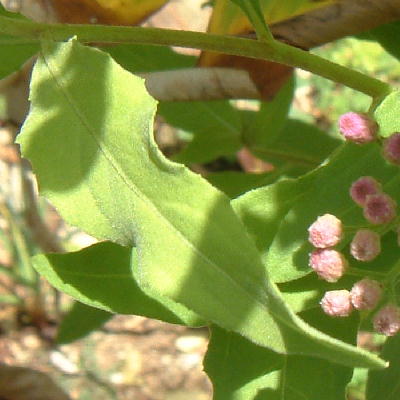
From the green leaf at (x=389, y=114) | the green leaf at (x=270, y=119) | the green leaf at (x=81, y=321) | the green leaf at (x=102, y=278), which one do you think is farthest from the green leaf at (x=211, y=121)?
the green leaf at (x=389, y=114)

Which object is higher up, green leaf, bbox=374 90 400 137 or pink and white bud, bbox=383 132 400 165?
green leaf, bbox=374 90 400 137

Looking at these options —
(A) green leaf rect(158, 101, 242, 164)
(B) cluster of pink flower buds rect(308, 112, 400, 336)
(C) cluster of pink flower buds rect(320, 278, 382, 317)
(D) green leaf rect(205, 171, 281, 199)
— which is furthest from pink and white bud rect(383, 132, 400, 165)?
(A) green leaf rect(158, 101, 242, 164)

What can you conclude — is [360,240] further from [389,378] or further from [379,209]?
[389,378]

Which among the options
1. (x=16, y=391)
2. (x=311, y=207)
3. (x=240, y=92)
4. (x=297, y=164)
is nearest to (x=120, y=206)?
(x=311, y=207)

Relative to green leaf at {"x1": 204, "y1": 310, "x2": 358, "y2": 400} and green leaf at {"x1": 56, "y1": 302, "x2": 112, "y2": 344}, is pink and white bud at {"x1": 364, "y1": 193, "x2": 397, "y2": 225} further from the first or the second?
green leaf at {"x1": 56, "y1": 302, "x2": 112, "y2": 344}

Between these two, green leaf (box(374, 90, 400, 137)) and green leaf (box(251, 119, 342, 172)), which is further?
green leaf (box(251, 119, 342, 172))

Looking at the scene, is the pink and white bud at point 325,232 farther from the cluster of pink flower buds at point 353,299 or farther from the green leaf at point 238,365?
the green leaf at point 238,365
